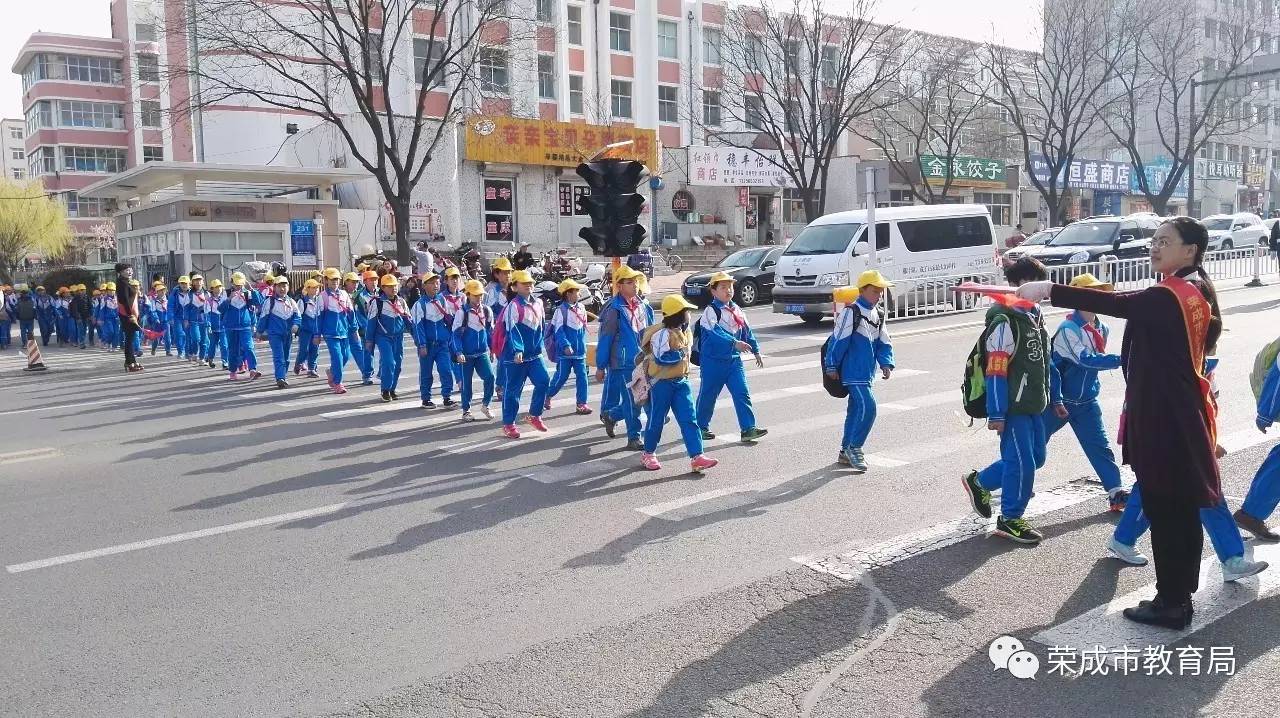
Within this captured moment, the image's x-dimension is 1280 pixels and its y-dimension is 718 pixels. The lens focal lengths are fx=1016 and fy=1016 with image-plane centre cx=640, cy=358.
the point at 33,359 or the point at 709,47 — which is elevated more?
the point at 709,47

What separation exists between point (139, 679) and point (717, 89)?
128 feet

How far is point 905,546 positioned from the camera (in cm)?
592

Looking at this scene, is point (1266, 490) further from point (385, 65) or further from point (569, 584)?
point (385, 65)

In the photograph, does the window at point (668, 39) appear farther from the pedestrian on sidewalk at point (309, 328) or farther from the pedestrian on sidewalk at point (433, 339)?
the pedestrian on sidewalk at point (433, 339)

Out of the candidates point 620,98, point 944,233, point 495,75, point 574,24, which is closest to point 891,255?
point 944,233

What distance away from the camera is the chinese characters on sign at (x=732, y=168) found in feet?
127

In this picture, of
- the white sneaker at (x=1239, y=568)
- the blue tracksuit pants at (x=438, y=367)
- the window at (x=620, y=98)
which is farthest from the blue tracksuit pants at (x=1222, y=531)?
the window at (x=620, y=98)

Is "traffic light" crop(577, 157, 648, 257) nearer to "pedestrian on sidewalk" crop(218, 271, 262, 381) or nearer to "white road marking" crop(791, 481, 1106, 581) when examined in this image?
"white road marking" crop(791, 481, 1106, 581)

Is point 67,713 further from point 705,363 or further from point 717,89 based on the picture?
point 717,89

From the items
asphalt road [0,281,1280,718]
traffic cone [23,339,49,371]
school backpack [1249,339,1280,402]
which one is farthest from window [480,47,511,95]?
school backpack [1249,339,1280,402]

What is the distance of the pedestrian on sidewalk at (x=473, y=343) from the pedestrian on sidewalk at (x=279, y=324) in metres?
4.69

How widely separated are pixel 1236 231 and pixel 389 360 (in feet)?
93.9

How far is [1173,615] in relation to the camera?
447cm

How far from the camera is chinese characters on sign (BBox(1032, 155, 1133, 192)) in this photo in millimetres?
49938
